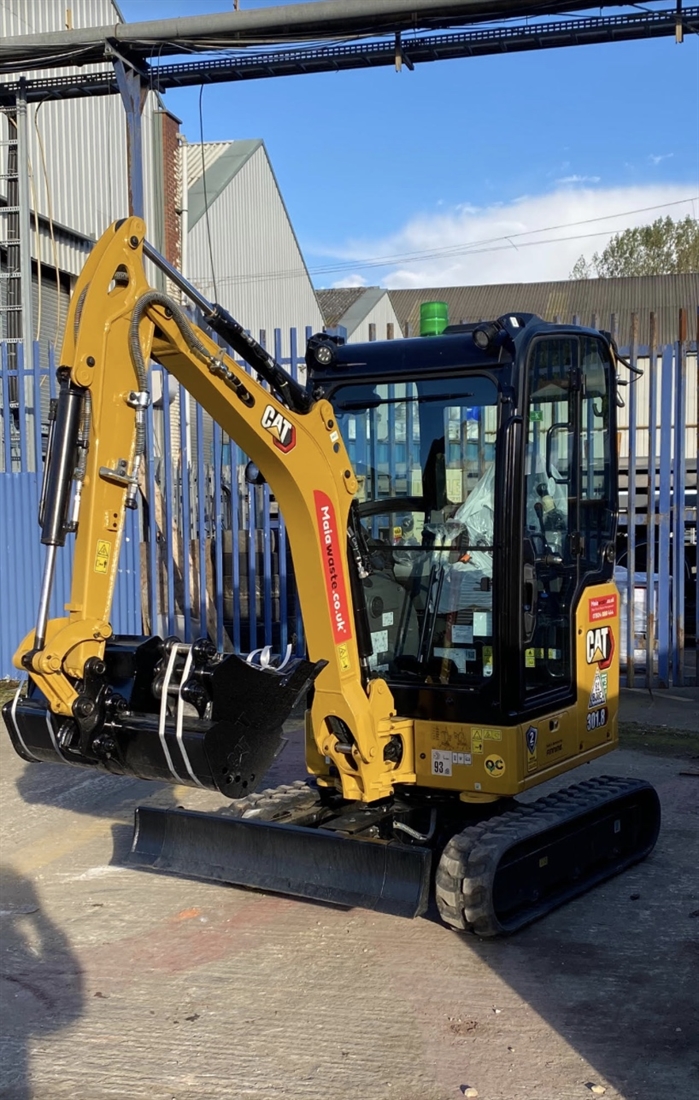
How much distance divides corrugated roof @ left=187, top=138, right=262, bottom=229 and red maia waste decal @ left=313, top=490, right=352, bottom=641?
64.8 ft

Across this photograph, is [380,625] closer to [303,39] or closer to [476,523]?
[476,523]

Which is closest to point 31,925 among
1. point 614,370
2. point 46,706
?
point 46,706

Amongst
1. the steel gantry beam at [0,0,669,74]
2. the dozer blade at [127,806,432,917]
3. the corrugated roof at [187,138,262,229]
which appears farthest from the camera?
the corrugated roof at [187,138,262,229]

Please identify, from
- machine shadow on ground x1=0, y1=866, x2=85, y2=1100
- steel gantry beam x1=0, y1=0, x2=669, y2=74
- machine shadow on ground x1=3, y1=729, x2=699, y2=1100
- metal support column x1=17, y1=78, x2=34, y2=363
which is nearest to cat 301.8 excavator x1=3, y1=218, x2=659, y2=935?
machine shadow on ground x1=3, y1=729, x2=699, y2=1100

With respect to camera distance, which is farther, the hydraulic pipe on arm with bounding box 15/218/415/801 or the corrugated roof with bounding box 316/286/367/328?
the corrugated roof with bounding box 316/286/367/328

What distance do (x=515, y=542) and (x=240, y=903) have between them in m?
2.28

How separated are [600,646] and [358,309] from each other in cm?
2883

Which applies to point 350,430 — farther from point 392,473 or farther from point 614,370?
point 614,370

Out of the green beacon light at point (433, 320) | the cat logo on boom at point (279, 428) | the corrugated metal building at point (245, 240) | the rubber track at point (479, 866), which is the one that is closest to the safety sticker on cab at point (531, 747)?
the rubber track at point (479, 866)

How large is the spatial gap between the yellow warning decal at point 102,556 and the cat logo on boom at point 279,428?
0.90m

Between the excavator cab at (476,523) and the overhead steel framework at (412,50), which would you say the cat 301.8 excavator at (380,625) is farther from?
the overhead steel framework at (412,50)

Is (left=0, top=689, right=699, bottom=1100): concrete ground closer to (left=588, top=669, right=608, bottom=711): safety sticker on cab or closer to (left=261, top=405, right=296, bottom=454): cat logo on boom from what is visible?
(left=588, top=669, right=608, bottom=711): safety sticker on cab

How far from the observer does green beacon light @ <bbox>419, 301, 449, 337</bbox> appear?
6.14 m

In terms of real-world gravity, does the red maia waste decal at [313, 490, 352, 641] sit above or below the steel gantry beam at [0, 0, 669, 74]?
below
